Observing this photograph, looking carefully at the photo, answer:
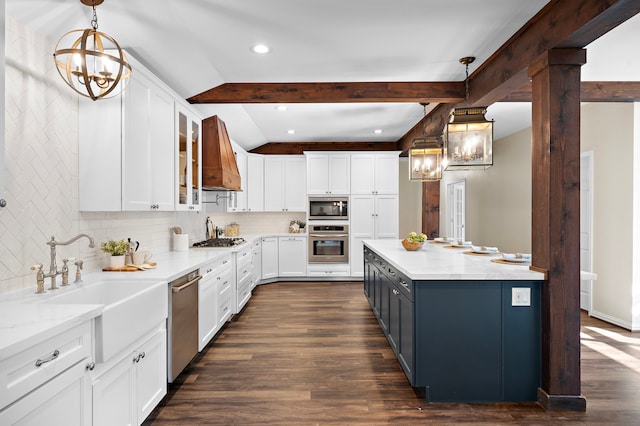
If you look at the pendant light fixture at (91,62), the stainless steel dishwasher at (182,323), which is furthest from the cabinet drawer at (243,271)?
the pendant light fixture at (91,62)

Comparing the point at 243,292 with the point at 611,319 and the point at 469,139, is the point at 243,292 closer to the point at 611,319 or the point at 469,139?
the point at 469,139

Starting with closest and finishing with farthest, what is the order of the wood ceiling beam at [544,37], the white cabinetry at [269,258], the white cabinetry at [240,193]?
the wood ceiling beam at [544,37] → the white cabinetry at [240,193] → the white cabinetry at [269,258]

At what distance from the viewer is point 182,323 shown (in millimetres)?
2750

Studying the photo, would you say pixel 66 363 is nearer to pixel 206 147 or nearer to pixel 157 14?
pixel 157 14

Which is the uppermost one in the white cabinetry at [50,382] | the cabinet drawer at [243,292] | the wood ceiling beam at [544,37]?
the wood ceiling beam at [544,37]

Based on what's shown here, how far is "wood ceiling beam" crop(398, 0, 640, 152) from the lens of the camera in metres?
1.97

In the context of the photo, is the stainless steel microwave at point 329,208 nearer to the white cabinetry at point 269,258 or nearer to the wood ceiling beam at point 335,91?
the white cabinetry at point 269,258

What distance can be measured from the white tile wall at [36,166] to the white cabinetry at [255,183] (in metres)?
4.01

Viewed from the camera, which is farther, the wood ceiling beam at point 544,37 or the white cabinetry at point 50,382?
the wood ceiling beam at point 544,37

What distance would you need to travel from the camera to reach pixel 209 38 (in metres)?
2.90

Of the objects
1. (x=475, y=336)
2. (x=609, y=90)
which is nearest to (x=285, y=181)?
(x=609, y=90)

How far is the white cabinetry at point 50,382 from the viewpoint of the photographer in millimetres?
1221

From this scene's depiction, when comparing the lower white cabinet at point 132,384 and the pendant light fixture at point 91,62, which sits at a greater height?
the pendant light fixture at point 91,62

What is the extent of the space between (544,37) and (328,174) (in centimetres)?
456
